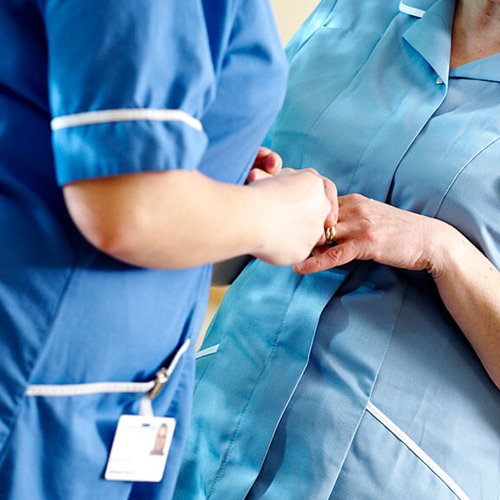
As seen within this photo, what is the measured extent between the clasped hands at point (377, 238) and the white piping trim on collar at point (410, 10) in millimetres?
430

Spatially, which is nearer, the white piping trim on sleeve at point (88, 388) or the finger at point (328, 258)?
the white piping trim on sleeve at point (88, 388)

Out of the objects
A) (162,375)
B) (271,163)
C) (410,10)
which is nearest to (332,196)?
Result: (271,163)

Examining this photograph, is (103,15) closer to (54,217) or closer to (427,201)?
(54,217)

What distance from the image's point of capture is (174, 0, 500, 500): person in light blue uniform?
0.94 m

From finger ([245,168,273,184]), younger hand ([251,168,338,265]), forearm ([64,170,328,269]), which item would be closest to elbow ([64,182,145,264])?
forearm ([64,170,328,269])

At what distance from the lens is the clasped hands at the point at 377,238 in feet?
3.09

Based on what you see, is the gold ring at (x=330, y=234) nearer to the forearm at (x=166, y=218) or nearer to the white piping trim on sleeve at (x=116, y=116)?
the forearm at (x=166, y=218)

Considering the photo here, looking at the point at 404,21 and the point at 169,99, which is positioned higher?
the point at 169,99

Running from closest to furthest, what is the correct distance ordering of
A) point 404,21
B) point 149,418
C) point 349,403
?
point 149,418
point 349,403
point 404,21

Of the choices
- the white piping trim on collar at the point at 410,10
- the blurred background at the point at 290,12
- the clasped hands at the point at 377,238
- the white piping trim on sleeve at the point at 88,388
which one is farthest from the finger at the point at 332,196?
the blurred background at the point at 290,12

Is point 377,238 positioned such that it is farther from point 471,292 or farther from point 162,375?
point 162,375

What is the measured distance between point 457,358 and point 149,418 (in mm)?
544

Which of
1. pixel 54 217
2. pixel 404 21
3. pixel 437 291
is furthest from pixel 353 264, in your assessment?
pixel 54 217

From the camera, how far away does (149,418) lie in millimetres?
673
